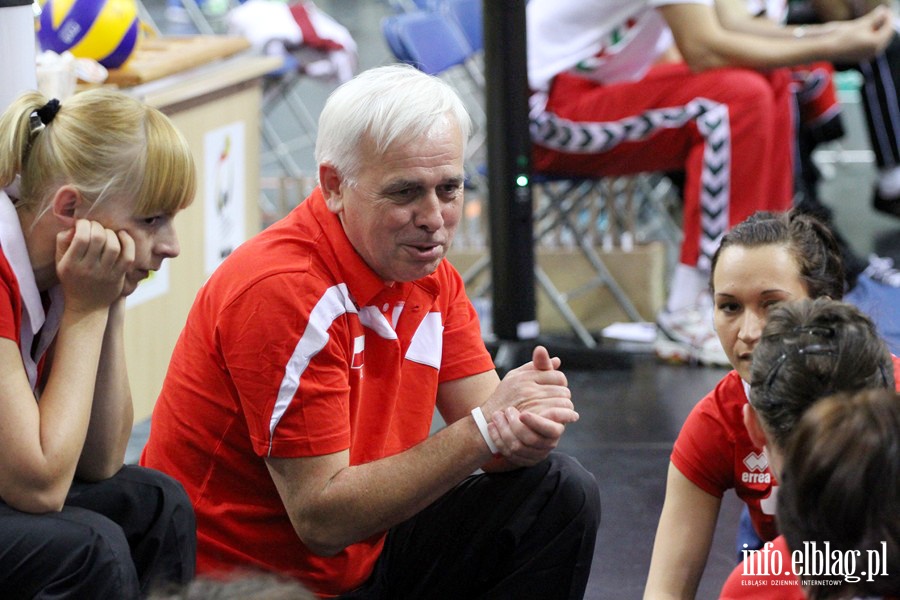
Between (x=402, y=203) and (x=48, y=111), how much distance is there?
1.84 feet

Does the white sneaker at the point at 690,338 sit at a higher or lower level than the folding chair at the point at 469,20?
lower

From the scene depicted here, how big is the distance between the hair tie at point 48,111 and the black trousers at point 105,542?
1.86 ft

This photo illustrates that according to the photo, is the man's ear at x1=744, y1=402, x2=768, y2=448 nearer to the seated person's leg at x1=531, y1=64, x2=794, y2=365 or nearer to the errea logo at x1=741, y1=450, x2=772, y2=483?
the errea logo at x1=741, y1=450, x2=772, y2=483

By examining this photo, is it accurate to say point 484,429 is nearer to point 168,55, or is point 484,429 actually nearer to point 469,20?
point 168,55

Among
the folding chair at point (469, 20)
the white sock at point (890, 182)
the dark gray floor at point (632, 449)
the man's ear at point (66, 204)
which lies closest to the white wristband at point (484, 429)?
the man's ear at point (66, 204)

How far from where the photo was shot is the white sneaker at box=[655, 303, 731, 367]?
179 inches

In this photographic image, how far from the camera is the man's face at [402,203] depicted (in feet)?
6.78

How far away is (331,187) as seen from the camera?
2.12 metres

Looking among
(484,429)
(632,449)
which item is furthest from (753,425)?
(632,449)

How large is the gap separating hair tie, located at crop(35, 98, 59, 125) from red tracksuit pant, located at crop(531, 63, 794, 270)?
2961 millimetres

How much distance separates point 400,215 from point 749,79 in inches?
111

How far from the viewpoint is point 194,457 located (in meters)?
2.13

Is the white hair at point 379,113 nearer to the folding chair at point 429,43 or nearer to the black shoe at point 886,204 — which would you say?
the folding chair at point 429,43

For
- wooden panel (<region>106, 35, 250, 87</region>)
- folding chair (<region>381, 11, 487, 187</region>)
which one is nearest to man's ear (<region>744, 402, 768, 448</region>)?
wooden panel (<region>106, 35, 250, 87</region>)
